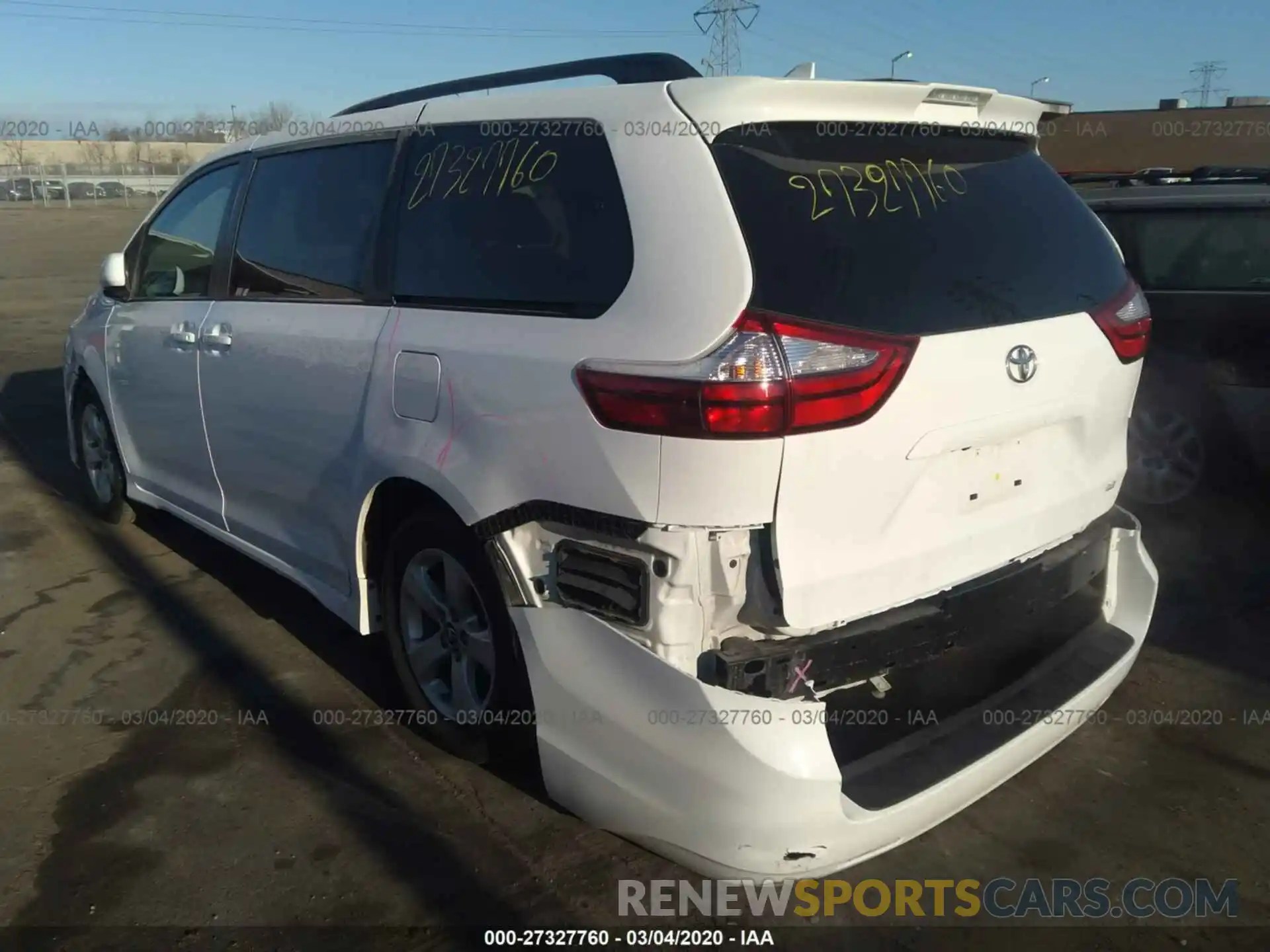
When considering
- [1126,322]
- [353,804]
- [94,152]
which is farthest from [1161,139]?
[94,152]

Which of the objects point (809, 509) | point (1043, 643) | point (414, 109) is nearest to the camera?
point (809, 509)

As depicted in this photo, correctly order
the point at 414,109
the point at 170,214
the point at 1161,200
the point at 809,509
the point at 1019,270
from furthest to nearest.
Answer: the point at 1161,200 < the point at 170,214 < the point at 414,109 < the point at 1019,270 < the point at 809,509

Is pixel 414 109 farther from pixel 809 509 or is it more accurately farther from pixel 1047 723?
pixel 1047 723

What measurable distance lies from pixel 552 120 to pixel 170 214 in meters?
2.71

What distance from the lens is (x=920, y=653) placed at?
2473mm

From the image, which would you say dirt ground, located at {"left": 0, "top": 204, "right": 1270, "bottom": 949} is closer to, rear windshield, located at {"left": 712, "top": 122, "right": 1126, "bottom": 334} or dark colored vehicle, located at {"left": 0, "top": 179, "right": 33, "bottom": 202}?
rear windshield, located at {"left": 712, "top": 122, "right": 1126, "bottom": 334}

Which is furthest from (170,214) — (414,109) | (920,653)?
(920,653)

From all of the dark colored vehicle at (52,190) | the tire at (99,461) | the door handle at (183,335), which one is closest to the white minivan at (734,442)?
the door handle at (183,335)

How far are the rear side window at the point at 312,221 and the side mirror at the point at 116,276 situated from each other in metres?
1.21

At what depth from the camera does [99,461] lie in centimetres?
544

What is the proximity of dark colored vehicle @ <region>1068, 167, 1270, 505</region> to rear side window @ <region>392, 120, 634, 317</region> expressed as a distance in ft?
12.5

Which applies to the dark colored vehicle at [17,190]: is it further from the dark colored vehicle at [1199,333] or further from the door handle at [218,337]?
the dark colored vehicle at [1199,333]

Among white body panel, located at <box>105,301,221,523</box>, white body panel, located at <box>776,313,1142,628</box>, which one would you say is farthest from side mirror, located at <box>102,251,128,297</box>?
white body panel, located at <box>776,313,1142,628</box>
